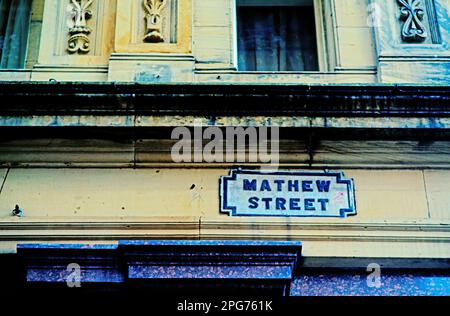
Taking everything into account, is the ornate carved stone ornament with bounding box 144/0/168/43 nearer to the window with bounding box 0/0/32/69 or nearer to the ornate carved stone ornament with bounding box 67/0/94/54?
the ornate carved stone ornament with bounding box 67/0/94/54

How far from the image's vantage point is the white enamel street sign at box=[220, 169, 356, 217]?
7.61m

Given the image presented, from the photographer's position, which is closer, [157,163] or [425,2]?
[157,163]

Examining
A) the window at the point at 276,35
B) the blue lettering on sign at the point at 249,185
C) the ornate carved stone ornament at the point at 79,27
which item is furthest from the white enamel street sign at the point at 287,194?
the ornate carved stone ornament at the point at 79,27

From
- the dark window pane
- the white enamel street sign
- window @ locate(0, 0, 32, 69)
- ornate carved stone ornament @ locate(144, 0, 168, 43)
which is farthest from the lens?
the dark window pane

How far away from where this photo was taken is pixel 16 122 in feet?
25.4

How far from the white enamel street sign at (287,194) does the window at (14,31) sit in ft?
9.34

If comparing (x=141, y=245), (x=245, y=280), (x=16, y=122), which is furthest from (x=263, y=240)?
(x=16, y=122)

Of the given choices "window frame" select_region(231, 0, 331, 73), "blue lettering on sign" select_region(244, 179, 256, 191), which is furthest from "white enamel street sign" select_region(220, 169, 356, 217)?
"window frame" select_region(231, 0, 331, 73)

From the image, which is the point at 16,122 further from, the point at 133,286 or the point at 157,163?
the point at 133,286

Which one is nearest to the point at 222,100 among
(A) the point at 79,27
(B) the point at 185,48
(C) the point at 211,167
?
(C) the point at 211,167

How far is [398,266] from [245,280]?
1.45 metres

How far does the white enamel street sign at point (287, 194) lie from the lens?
7609 mm

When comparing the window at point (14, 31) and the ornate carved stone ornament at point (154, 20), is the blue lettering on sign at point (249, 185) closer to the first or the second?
the ornate carved stone ornament at point (154, 20)

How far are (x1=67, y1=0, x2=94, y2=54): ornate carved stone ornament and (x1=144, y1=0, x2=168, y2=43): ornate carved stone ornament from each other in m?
0.63
